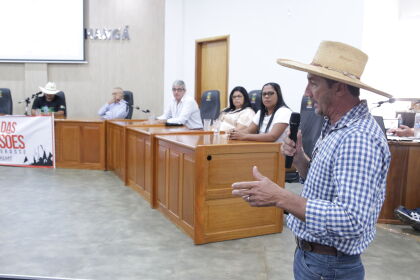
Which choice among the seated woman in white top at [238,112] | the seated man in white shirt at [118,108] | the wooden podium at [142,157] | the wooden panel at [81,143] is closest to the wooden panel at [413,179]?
the seated woman in white top at [238,112]

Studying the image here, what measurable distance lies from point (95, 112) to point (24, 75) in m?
1.41

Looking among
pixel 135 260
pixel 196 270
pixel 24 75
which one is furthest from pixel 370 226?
pixel 24 75

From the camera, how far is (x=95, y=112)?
24.4 ft

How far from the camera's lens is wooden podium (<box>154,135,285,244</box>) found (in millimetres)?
2660

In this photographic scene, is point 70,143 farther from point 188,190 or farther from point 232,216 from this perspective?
point 232,216

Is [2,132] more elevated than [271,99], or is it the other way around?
[271,99]

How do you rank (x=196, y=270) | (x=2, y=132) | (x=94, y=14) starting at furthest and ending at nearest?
(x=94, y=14) < (x=2, y=132) < (x=196, y=270)

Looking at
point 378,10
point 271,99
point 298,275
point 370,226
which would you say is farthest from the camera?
point 378,10

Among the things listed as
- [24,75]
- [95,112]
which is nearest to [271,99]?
[95,112]

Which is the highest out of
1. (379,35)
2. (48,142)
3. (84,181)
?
(379,35)

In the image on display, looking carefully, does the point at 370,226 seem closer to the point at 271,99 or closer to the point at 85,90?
the point at 271,99

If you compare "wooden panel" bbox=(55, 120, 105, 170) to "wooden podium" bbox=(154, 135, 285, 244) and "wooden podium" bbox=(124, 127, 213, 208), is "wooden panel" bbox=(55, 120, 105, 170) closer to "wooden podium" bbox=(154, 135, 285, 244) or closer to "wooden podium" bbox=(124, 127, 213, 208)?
"wooden podium" bbox=(124, 127, 213, 208)

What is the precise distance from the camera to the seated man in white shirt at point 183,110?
14.7ft

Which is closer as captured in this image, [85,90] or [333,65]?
[333,65]
